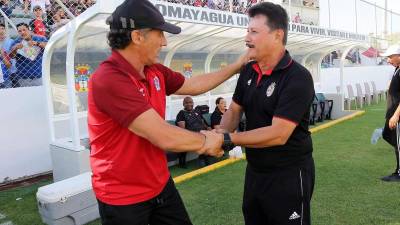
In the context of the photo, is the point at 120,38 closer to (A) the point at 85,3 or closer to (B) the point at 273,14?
(B) the point at 273,14

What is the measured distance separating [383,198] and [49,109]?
203 inches

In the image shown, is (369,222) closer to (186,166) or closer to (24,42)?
(186,166)

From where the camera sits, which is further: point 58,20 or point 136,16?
point 58,20

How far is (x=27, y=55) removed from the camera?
23.2ft

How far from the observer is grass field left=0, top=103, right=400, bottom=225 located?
14.2 feet

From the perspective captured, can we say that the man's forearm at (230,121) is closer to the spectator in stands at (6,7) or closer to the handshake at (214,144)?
the handshake at (214,144)

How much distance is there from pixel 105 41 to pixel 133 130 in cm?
519

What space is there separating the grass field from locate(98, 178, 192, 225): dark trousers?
6.68ft

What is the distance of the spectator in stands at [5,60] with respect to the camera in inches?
258

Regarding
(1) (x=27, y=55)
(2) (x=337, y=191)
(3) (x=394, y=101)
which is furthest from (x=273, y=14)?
(1) (x=27, y=55)

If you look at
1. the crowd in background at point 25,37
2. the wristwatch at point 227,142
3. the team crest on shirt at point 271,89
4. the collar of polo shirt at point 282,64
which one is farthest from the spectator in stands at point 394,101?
the crowd in background at point 25,37

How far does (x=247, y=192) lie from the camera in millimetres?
2559

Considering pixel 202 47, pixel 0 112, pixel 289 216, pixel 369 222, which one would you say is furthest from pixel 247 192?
pixel 202 47

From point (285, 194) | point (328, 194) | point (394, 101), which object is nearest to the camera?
point (285, 194)
